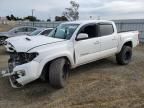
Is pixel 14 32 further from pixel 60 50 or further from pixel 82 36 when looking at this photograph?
pixel 60 50

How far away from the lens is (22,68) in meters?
5.20

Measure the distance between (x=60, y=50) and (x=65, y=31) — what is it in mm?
1179

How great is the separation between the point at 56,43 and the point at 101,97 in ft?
6.02

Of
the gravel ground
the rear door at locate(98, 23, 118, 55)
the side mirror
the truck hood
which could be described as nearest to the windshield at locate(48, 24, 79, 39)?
the side mirror

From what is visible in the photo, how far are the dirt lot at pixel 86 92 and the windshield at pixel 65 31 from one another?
4.38ft

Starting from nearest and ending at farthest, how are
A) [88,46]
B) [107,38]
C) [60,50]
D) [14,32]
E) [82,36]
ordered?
[60,50]
[82,36]
[88,46]
[107,38]
[14,32]

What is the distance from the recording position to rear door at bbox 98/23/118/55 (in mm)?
7176

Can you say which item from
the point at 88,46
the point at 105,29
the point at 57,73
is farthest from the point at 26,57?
the point at 105,29

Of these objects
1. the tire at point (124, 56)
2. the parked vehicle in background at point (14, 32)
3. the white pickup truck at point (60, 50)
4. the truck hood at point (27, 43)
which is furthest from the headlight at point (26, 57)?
the parked vehicle in background at point (14, 32)

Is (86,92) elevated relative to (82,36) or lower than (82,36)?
lower

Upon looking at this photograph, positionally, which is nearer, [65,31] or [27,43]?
[27,43]

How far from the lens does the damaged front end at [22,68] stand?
5150 mm

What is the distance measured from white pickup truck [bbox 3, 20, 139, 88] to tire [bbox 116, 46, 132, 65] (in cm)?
33

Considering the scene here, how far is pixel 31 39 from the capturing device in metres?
5.98
